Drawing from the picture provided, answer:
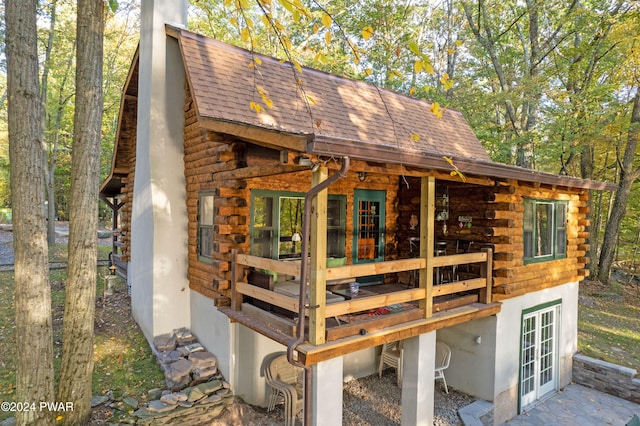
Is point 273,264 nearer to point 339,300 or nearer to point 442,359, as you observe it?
point 339,300

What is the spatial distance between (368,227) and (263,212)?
8.86 feet

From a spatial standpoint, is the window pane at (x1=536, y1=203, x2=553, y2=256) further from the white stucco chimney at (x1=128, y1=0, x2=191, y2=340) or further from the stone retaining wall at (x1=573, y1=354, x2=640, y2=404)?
the white stucco chimney at (x1=128, y1=0, x2=191, y2=340)

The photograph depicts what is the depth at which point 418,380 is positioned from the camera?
5316mm

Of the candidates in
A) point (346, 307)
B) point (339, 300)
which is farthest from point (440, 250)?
point (346, 307)

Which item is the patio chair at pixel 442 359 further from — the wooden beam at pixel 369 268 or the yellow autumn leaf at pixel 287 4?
the yellow autumn leaf at pixel 287 4

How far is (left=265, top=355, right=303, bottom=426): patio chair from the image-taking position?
5.54 metres

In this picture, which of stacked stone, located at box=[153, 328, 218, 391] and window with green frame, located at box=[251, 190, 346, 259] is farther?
window with green frame, located at box=[251, 190, 346, 259]

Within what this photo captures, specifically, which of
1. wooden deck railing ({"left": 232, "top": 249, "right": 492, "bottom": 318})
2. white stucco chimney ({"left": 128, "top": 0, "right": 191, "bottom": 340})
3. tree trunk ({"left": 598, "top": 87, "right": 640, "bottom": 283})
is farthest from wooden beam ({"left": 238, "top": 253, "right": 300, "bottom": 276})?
tree trunk ({"left": 598, "top": 87, "right": 640, "bottom": 283})

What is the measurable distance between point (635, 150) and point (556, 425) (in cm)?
1227

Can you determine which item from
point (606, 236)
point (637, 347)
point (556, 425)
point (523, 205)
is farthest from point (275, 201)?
point (606, 236)

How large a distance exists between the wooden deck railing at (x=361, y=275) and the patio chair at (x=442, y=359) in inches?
50.0

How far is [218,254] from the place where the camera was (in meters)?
6.07

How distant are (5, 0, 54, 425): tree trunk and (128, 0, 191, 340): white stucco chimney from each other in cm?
234

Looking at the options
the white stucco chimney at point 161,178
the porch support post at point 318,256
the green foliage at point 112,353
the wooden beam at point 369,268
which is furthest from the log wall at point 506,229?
the green foliage at point 112,353
